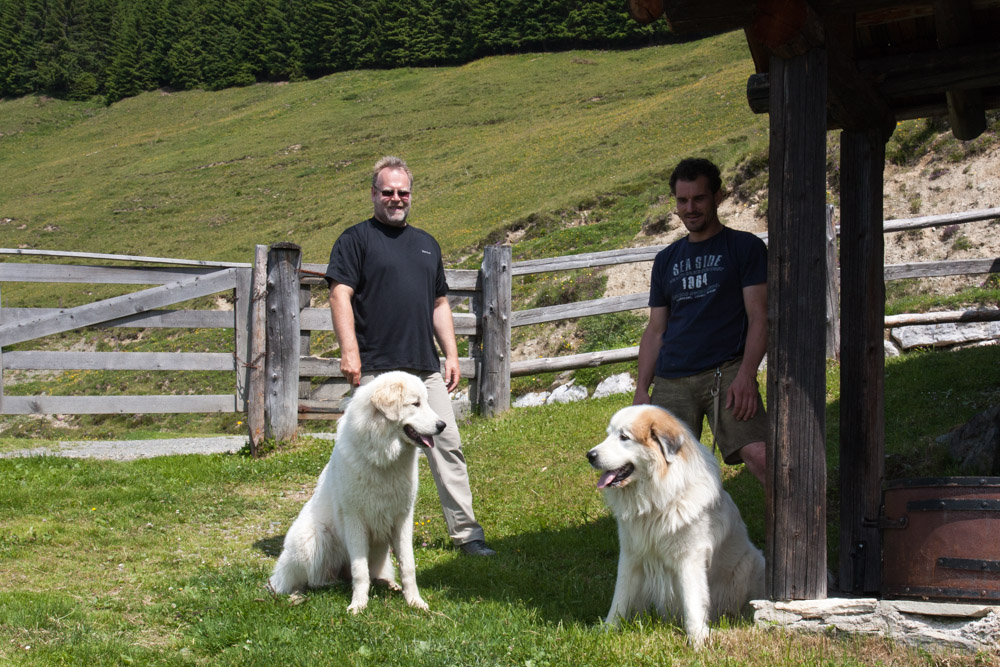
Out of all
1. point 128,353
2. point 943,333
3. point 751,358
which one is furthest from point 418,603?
point 943,333

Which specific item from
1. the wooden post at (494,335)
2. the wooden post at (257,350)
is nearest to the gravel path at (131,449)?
the wooden post at (257,350)

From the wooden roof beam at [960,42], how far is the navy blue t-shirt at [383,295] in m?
3.23

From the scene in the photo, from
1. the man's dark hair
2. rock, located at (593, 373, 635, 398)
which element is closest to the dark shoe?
the man's dark hair

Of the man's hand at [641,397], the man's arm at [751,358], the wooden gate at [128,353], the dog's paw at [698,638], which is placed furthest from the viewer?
the wooden gate at [128,353]

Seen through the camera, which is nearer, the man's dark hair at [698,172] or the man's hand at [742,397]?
the man's hand at [742,397]

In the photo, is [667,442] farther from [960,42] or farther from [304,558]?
[960,42]

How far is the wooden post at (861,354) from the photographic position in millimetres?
4555

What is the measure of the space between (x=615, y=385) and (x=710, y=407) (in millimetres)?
5865

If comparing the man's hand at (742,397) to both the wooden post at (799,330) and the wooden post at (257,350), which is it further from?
the wooden post at (257,350)

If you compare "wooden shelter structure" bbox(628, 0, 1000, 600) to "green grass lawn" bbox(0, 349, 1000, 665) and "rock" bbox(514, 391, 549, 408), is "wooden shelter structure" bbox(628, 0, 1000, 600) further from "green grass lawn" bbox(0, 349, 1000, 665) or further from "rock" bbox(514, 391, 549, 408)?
"rock" bbox(514, 391, 549, 408)

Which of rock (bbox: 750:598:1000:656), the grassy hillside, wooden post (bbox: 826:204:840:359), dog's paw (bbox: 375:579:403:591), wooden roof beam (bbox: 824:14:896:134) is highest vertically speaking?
the grassy hillside

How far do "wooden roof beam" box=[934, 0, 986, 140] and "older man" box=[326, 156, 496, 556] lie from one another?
3.09m

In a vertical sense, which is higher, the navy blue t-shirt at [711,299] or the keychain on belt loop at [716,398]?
the navy blue t-shirt at [711,299]

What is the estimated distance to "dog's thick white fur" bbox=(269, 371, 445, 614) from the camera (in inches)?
175
